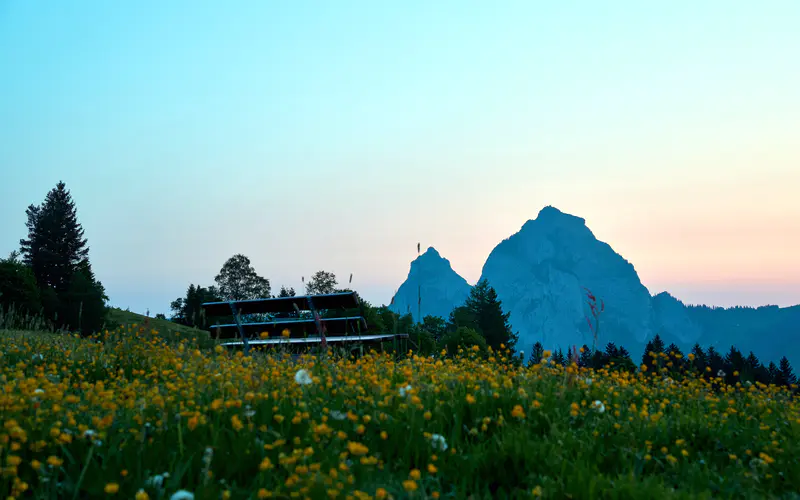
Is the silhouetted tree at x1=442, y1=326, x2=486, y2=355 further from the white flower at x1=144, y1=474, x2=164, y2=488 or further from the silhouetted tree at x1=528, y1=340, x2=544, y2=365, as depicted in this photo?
the white flower at x1=144, y1=474, x2=164, y2=488

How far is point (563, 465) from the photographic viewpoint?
12.7 feet

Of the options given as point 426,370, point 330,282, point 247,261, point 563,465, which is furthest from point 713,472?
point 247,261

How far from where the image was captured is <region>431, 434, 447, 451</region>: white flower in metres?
4.17

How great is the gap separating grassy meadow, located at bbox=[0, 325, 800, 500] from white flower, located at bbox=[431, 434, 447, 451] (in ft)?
0.03

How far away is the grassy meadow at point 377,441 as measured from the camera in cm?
354

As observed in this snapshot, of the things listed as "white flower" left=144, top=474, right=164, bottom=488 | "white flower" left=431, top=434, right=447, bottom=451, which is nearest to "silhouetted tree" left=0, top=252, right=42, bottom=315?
"white flower" left=144, top=474, right=164, bottom=488

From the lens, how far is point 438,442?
4.22 metres

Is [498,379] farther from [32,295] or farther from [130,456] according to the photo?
[32,295]

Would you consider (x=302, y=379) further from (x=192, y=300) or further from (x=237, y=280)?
(x=237, y=280)

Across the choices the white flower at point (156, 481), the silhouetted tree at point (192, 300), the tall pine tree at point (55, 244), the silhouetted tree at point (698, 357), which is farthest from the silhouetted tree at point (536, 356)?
the tall pine tree at point (55, 244)

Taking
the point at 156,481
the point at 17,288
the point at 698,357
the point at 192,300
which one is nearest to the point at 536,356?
the point at 698,357

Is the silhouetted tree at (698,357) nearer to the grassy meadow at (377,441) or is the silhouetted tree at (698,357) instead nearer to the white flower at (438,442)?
the grassy meadow at (377,441)

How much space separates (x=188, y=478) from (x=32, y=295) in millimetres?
38455

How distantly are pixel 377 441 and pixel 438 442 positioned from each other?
0.46 metres
